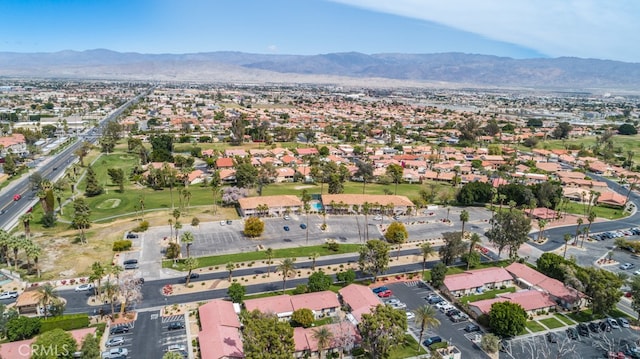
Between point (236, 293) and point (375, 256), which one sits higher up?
point (375, 256)

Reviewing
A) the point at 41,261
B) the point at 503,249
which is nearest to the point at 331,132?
the point at 503,249

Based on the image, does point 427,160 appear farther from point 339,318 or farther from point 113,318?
point 113,318

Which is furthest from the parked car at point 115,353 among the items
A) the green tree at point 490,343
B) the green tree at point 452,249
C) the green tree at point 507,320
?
the green tree at point 452,249

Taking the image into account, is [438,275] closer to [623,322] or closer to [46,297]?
[623,322]

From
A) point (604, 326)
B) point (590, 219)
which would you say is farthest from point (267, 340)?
point (590, 219)

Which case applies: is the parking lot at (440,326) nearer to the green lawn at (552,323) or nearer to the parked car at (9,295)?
the green lawn at (552,323)

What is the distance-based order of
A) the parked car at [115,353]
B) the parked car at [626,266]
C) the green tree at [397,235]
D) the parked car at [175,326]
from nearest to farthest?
the parked car at [115,353] → the parked car at [175,326] → the parked car at [626,266] → the green tree at [397,235]
